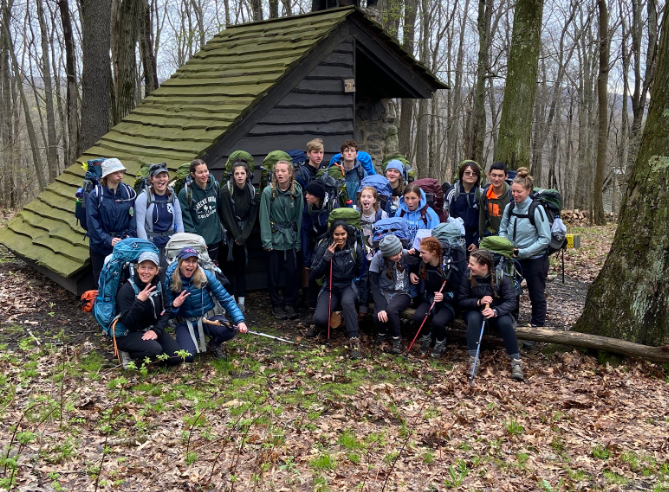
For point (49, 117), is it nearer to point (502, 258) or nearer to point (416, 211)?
point (416, 211)

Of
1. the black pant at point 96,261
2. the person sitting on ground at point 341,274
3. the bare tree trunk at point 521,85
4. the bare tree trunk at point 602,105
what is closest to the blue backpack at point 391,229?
the person sitting on ground at point 341,274

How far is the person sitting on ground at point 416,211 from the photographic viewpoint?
7.38 meters

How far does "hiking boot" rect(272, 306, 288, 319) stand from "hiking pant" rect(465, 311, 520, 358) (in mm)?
2509

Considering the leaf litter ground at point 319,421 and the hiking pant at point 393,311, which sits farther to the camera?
the hiking pant at point 393,311

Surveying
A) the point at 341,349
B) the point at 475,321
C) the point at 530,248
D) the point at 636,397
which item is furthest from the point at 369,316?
the point at 636,397

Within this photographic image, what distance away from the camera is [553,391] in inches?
236

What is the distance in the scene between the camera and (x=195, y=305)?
248 inches

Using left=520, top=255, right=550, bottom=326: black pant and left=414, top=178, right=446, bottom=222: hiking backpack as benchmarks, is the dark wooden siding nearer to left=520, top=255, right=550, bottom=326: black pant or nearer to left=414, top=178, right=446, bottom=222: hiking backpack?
left=414, top=178, right=446, bottom=222: hiking backpack

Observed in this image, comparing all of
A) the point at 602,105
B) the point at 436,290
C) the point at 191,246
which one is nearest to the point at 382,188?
the point at 436,290

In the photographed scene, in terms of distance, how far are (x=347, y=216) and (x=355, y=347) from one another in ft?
4.93

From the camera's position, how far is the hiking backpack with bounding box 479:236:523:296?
21.5 ft

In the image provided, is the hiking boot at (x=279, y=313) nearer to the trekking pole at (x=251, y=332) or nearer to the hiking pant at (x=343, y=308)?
the trekking pole at (x=251, y=332)

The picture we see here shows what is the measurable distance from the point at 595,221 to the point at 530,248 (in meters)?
12.3

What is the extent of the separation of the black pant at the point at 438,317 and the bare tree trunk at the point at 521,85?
13.6 feet
